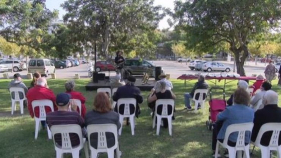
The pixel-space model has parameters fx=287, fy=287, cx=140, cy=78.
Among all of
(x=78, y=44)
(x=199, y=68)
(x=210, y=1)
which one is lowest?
(x=199, y=68)

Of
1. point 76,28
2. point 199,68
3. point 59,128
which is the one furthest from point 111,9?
point 199,68

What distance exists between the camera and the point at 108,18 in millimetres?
17938

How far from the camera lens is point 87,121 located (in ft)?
13.1

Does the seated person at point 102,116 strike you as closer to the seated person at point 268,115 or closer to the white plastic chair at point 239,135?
the white plastic chair at point 239,135

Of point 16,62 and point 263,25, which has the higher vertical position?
point 263,25

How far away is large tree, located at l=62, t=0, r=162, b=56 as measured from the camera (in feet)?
59.1

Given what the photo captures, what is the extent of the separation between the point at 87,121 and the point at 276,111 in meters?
2.63

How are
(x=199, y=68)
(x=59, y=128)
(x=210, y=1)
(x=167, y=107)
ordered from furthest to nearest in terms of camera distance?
(x=199, y=68)
(x=210, y=1)
(x=167, y=107)
(x=59, y=128)

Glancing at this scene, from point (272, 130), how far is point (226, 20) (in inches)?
423

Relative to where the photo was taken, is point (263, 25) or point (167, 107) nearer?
point (167, 107)

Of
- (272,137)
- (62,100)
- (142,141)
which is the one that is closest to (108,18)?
(142,141)

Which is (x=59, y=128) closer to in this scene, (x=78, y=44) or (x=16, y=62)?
(x=78, y=44)

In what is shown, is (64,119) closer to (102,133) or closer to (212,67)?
(102,133)

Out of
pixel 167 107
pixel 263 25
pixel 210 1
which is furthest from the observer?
pixel 263 25
